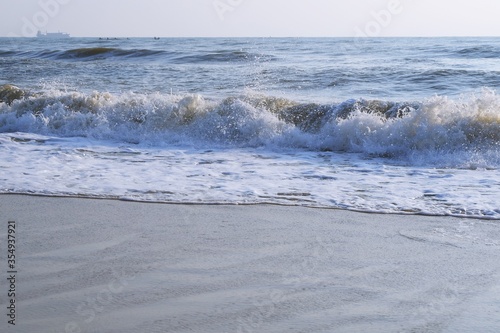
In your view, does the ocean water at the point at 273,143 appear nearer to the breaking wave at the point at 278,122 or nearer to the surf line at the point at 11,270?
the breaking wave at the point at 278,122

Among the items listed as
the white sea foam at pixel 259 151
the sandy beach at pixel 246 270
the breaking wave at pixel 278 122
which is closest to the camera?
the sandy beach at pixel 246 270

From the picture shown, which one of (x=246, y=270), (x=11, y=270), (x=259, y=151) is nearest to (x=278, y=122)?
(x=259, y=151)

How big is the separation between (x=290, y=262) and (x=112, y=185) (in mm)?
2792

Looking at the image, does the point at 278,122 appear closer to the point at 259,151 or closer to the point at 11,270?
the point at 259,151

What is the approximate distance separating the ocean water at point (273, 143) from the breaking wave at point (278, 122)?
0.08 ft

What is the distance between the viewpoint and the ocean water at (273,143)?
5832 mm

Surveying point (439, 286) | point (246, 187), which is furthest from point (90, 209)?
point (439, 286)

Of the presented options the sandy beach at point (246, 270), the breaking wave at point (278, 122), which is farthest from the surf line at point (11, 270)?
the breaking wave at point (278, 122)

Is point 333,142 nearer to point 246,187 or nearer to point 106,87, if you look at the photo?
point 246,187

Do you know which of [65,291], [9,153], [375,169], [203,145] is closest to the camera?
[65,291]

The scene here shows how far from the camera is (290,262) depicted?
377 cm

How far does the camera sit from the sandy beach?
Result: 2912mm

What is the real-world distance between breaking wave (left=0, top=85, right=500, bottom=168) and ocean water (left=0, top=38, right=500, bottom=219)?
0.02 meters

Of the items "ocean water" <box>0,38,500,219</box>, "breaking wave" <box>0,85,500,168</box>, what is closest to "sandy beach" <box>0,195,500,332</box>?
"ocean water" <box>0,38,500,219</box>
